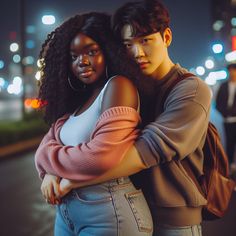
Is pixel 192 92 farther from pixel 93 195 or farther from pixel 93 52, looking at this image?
pixel 93 195

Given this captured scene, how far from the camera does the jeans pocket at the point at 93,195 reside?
6.26 feet

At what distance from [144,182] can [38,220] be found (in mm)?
4080

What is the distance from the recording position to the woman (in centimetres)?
183

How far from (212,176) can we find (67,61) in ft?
2.74

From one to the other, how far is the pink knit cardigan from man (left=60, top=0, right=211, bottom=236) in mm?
45

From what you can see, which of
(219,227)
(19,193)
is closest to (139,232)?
(219,227)

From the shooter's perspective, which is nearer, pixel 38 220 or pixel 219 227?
pixel 219 227

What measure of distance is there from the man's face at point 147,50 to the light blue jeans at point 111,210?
1.69ft

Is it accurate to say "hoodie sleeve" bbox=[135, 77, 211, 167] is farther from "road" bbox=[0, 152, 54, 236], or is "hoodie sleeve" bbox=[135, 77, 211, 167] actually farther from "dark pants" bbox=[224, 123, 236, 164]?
"dark pants" bbox=[224, 123, 236, 164]

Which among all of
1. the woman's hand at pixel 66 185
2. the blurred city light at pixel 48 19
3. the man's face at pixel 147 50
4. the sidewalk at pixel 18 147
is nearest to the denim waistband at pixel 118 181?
the woman's hand at pixel 66 185

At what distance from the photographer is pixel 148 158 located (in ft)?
6.10

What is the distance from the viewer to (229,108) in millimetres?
8227

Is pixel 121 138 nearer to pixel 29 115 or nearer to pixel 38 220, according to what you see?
pixel 38 220

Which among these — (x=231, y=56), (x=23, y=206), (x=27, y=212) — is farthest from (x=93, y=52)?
(x=231, y=56)
